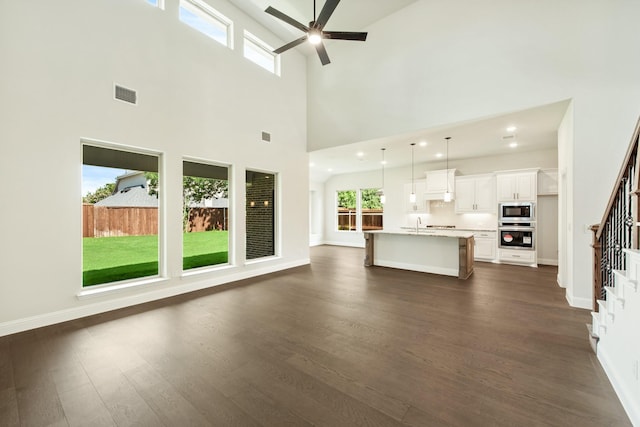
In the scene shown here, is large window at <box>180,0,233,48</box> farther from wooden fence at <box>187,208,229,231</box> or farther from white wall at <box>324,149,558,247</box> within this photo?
white wall at <box>324,149,558,247</box>

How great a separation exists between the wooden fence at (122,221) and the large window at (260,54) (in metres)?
3.54

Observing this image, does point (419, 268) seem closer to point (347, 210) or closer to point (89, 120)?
point (347, 210)

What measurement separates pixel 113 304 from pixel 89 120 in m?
2.49

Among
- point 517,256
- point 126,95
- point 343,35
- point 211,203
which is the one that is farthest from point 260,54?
point 517,256

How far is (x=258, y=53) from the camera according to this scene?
5859 mm

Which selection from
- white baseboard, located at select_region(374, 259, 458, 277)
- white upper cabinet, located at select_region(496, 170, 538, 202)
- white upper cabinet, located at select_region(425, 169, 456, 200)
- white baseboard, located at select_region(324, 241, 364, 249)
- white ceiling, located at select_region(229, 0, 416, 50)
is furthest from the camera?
white baseboard, located at select_region(324, 241, 364, 249)

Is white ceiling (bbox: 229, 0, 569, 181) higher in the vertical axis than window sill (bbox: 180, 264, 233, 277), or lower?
higher

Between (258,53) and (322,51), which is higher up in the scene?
(258,53)

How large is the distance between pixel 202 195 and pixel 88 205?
5.37 ft

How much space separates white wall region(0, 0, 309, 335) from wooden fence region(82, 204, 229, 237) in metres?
0.25

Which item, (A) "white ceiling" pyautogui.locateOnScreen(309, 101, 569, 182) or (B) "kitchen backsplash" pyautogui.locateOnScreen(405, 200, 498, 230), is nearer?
(A) "white ceiling" pyautogui.locateOnScreen(309, 101, 569, 182)

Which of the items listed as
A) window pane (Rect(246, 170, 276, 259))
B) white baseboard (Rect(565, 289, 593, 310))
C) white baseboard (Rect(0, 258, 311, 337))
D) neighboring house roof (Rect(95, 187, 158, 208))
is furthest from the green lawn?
white baseboard (Rect(565, 289, 593, 310))

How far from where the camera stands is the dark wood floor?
1.70 metres

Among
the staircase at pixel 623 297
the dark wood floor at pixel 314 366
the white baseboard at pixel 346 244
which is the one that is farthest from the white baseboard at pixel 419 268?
the white baseboard at pixel 346 244
